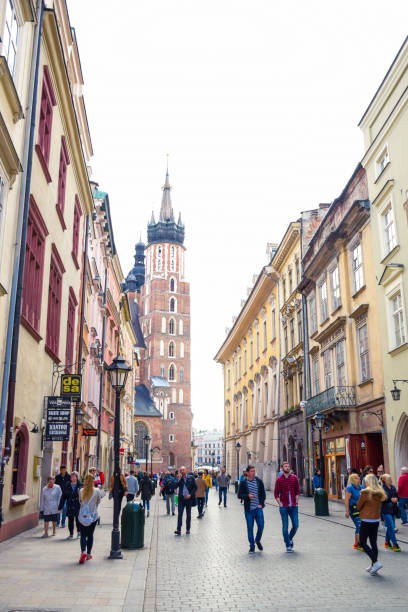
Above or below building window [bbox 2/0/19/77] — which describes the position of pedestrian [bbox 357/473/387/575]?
below

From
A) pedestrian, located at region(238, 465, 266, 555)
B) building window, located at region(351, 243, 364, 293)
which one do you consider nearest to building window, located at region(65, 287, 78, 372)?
pedestrian, located at region(238, 465, 266, 555)

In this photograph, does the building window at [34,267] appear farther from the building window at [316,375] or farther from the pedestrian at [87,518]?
the building window at [316,375]

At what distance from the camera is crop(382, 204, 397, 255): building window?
69.3 feet

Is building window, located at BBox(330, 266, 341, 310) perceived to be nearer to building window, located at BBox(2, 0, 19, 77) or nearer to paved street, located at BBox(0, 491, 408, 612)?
paved street, located at BBox(0, 491, 408, 612)

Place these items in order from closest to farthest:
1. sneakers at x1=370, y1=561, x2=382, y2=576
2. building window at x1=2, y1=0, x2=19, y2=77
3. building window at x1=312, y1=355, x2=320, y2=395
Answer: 1. sneakers at x1=370, y1=561, x2=382, y2=576
2. building window at x1=2, y1=0, x2=19, y2=77
3. building window at x1=312, y1=355, x2=320, y2=395

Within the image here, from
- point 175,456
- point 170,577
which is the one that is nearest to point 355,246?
point 170,577

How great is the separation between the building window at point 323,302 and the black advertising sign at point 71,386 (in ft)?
47.7

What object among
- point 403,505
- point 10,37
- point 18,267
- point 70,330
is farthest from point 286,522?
point 70,330

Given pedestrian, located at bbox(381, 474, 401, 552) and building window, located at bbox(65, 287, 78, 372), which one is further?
building window, located at bbox(65, 287, 78, 372)

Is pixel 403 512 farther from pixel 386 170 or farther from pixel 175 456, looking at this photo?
pixel 175 456

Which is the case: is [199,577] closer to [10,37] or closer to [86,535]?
[86,535]

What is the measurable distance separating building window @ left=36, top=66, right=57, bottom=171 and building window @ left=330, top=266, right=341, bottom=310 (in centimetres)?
1499

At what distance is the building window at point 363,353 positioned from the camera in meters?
23.7

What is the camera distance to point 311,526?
17469mm
